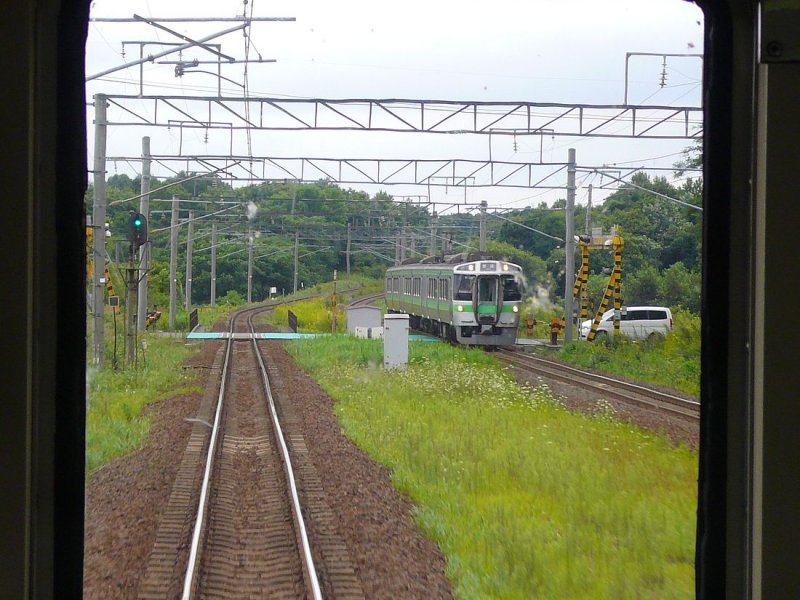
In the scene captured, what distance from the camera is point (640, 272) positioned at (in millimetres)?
7738

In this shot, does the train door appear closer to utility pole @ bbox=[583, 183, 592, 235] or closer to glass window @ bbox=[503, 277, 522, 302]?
glass window @ bbox=[503, 277, 522, 302]

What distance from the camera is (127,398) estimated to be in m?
7.61

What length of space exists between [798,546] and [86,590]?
118 inches

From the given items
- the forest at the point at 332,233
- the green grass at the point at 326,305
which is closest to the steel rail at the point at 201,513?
the forest at the point at 332,233

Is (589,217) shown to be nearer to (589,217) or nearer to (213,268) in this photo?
(589,217)

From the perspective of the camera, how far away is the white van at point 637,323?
28.0 feet

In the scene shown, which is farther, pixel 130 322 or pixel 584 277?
pixel 584 277

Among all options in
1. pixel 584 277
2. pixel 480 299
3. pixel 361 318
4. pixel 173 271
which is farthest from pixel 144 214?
pixel 480 299

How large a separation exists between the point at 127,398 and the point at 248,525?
3.02 m

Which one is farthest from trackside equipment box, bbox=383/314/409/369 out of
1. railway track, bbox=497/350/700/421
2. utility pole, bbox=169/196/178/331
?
utility pole, bbox=169/196/178/331

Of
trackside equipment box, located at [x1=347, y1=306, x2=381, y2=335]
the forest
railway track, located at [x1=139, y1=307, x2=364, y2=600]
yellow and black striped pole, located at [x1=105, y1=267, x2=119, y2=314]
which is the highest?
the forest

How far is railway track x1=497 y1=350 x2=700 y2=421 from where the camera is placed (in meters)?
8.02

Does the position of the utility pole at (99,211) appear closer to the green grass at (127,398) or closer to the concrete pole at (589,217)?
the green grass at (127,398)

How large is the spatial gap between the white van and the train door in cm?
301
